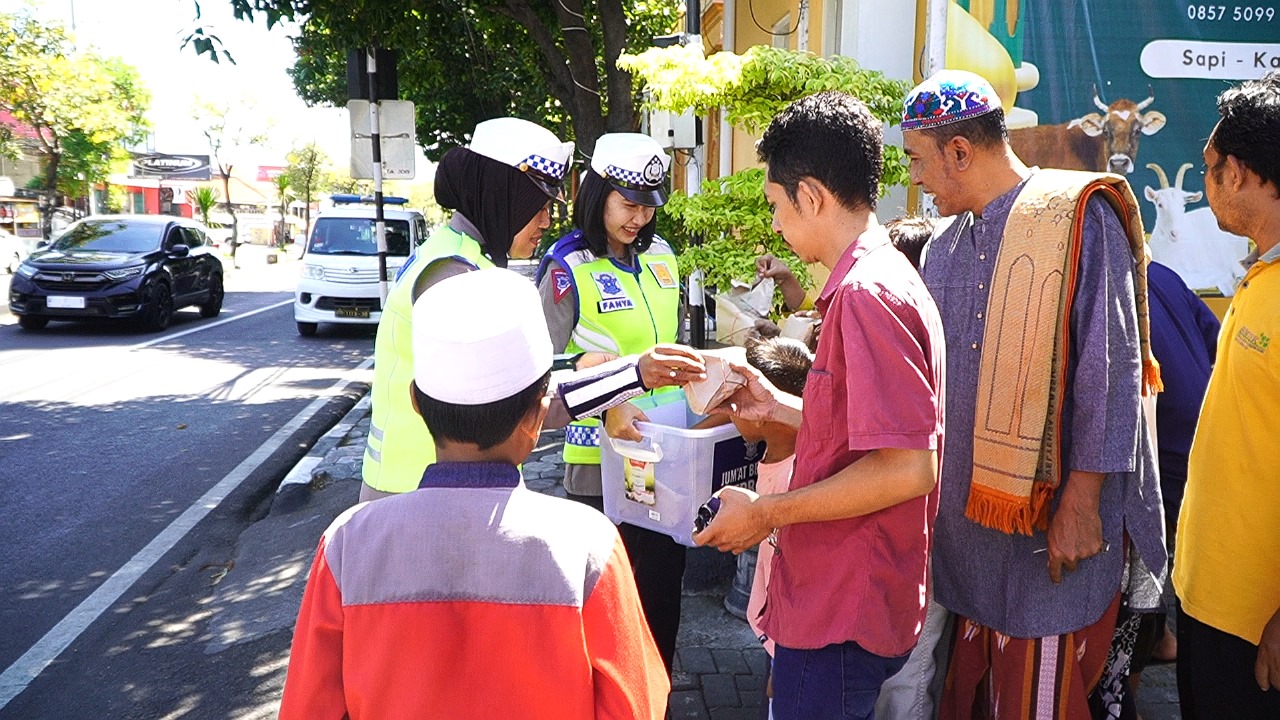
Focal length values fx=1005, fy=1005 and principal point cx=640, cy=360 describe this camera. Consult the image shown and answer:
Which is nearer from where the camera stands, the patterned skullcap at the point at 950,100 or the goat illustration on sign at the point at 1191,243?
the patterned skullcap at the point at 950,100

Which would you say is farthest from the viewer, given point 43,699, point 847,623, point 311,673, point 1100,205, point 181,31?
point 181,31

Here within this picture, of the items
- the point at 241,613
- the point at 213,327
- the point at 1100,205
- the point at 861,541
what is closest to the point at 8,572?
the point at 241,613

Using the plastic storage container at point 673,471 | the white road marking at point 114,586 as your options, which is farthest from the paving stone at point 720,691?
the white road marking at point 114,586

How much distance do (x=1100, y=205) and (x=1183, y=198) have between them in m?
2.77

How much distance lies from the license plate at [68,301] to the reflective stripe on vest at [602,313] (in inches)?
504

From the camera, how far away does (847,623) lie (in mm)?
2062

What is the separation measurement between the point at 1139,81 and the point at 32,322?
14756mm

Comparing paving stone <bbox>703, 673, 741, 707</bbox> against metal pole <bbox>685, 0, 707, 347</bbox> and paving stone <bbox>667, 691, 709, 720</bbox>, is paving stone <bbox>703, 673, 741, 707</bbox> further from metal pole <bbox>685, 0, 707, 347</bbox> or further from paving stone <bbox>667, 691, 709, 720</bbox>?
metal pole <bbox>685, 0, 707, 347</bbox>

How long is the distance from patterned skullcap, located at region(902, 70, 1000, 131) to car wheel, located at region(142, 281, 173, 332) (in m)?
14.2

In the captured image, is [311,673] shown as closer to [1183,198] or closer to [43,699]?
[43,699]

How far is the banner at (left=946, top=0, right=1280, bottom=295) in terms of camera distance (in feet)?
15.2

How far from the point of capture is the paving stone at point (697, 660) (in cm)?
414

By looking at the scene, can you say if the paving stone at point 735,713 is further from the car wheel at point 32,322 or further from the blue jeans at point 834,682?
the car wheel at point 32,322

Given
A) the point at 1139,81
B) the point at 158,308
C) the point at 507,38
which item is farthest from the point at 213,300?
the point at 1139,81
